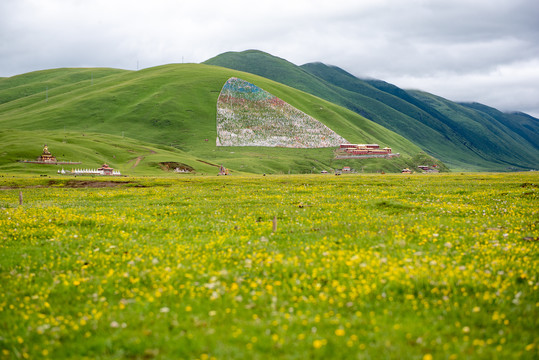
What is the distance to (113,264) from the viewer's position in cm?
1379

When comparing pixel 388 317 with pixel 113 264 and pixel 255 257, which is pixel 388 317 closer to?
pixel 255 257

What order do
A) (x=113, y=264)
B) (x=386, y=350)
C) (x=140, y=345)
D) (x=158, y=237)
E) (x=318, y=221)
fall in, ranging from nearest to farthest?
(x=386, y=350) → (x=140, y=345) → (x=113, y=264) → (x=158, y=237) → (x=318, y=221)

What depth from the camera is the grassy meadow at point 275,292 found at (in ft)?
27.7

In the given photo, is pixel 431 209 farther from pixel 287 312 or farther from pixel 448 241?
pixel 287 312

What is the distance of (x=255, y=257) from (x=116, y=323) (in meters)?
5.57

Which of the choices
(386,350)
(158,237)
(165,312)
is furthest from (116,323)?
(158,237)

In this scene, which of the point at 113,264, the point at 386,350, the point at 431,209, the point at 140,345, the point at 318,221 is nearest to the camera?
the point at 386,350

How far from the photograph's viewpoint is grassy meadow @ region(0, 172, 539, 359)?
8445 mm

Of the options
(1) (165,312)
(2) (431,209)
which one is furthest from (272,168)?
(1) (165,312)

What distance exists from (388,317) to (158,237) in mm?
12016

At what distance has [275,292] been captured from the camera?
10.8 meters

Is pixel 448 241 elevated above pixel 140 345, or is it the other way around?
pixel 448 241

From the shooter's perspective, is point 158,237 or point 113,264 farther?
point 158,237

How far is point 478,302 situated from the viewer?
9.93 meters
